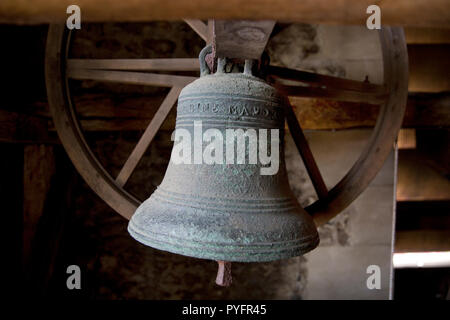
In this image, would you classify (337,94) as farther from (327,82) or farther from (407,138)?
(407,138)

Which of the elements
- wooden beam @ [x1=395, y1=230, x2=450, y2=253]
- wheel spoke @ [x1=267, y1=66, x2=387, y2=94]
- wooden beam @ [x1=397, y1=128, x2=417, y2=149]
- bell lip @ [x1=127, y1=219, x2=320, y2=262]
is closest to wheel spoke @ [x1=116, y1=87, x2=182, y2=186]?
wheel spoke @ [x1=267, y1=66, x2=387, y2=94]

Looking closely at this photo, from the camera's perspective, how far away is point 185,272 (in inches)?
80.1

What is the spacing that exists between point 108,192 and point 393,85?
1.29 m

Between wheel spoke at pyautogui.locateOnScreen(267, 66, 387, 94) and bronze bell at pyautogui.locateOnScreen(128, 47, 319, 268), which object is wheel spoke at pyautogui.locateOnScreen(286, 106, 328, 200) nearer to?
wheel spoke at pyautogui.locateOnScreen(267, 66, 387, 94)

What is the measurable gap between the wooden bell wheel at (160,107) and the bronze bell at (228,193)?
19.3 inches

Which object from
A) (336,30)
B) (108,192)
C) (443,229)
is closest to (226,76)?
(108,192)

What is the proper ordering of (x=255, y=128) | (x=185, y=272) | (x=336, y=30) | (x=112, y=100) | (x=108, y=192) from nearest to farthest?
(x=255, y=128)
(x=108, y=192)
(x=112, y=100)
(x=336, y=30)
(x=185, y=272)

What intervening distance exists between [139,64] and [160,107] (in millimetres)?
194

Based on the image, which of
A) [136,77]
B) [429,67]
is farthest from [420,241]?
[136,77]

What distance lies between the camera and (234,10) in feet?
1.20

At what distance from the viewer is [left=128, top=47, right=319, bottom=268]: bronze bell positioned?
2.35 feet

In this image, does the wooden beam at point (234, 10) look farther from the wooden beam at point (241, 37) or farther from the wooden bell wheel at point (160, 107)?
the wooden bell wheel at point (160, 107)

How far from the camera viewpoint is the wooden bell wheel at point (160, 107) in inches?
52.1

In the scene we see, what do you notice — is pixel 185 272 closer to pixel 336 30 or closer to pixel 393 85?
pixel 393 85
